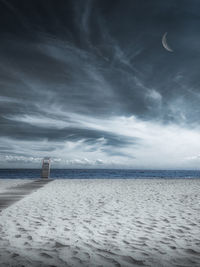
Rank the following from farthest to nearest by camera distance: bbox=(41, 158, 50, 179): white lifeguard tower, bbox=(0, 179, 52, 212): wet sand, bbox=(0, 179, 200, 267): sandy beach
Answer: bbox=(41, 158, 50, 179): white lifeguard tower < bbox=(0, 179, 52, 212): wet sand < bbox=(0, 179, 200, 267): sandy beach

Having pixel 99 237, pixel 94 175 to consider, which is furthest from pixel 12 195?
pixel 94 175

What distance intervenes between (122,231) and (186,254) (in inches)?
67.8

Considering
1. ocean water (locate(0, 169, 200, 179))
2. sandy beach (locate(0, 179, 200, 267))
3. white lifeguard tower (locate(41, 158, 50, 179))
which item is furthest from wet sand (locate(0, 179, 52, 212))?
ocean water (locate(0, 169, 200, 179))

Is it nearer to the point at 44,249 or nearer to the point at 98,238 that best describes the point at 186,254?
the point at 98,238

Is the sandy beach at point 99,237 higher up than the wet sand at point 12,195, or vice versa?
the sandy beach at point 99,237

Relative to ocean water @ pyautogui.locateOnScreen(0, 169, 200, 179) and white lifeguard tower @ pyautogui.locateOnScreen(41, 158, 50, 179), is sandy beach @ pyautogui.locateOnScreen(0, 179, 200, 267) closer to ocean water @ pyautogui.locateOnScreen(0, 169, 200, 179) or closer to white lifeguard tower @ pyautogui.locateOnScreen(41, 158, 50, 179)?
white lifeguard tower @ pyautogui.locateOnScreen(41, 158, 50, 179)

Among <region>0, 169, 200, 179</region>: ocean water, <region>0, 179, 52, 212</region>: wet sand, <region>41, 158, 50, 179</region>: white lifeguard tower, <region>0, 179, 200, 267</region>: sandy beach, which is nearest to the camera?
<region>0, 179, 200, 267</region>: sandy beach

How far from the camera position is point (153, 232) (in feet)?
16.7

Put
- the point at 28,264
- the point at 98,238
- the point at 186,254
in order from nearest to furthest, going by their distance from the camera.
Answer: the point at 28,264
the point at 186,254
the point at 98,238

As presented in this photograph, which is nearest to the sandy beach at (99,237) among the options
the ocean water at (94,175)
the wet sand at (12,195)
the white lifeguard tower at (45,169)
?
the wet sand at (12,195)

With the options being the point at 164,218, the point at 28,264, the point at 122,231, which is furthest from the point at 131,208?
the point at 28,264

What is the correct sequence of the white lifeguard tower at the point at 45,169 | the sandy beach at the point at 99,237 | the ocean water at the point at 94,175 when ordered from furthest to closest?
the ocean water at the point at 94,175 → the white lifeguard tower at the point at 45,169 → the sandy beach at the point at 99,237

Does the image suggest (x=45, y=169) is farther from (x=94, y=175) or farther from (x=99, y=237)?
(x=94, y=175)

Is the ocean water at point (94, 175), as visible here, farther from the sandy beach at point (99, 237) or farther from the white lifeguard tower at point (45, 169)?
the sandy beach at point (99, 237)
